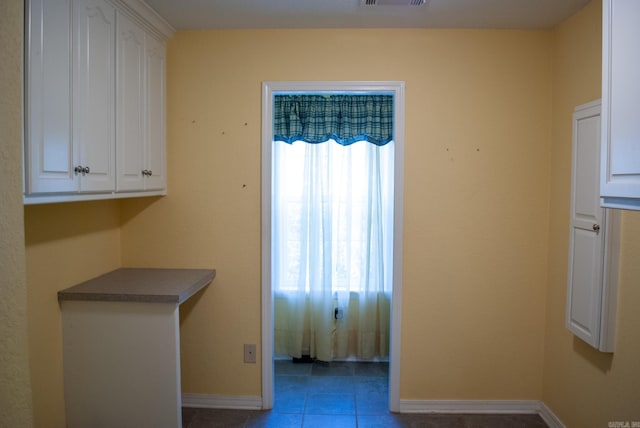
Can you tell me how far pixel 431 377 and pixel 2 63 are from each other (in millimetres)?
2651

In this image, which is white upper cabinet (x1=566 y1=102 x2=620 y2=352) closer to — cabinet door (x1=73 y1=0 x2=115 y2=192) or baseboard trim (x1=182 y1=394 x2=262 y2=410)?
baseboard trim (x1=182 y1=394 x2=262 y2=410)

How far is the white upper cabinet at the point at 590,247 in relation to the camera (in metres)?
1.99

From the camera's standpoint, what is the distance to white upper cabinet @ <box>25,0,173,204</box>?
1.52 m

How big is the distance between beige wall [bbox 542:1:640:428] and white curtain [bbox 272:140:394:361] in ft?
3.94

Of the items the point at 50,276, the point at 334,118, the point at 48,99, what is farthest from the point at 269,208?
the point at 48,99

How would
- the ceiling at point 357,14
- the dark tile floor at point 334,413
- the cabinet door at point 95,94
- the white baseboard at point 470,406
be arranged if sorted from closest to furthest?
1. the cabinet door at point 95,94
2. the ceiling at point 357,14
3. the dark tile floor at point 334,413
4. the white baseboard at point 470,406

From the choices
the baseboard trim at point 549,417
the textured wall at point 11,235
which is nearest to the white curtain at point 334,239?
the baseboard trim at point 549,417

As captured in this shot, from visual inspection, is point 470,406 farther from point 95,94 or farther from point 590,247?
point 95,94

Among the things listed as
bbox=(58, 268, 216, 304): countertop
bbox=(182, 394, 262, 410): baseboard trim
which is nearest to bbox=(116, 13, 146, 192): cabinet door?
bbox=(58, 268, 216, 304): countertop

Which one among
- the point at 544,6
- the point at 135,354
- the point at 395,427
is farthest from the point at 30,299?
the point at 544,6

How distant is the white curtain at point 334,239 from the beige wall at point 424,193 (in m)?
0.73

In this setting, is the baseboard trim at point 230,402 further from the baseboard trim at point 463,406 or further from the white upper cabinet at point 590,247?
the white upper cabinet at point 590,247

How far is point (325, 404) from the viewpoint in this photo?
281 centimetres

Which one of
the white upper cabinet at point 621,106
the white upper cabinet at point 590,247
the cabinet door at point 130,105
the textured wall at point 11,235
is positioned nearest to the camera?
the textured wall at point 11,235
